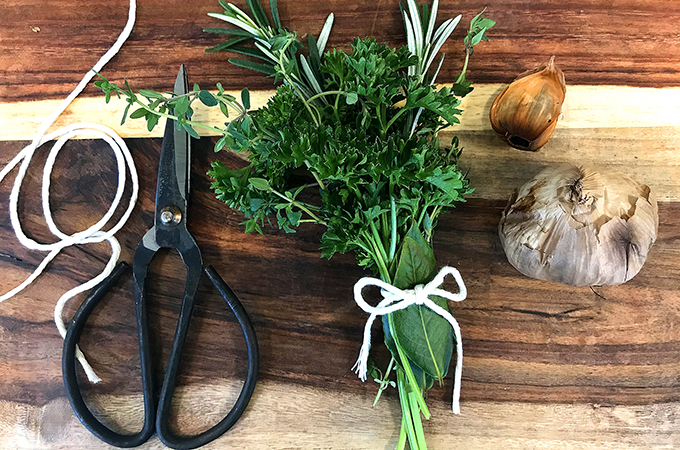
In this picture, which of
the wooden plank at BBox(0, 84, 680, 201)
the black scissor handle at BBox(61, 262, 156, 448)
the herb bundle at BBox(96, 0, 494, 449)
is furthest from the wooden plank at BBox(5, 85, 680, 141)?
the black scissor handle at BBox(61, 262, 156, 448)

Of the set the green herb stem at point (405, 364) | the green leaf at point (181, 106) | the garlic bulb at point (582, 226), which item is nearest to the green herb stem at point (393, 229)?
the green herb stem at point (405, 364)

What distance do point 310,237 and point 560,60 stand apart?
576 millimetres

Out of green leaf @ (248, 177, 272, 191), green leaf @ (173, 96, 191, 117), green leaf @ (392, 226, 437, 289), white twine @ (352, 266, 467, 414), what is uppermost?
green leaf @ (173, 96, 191, 117)

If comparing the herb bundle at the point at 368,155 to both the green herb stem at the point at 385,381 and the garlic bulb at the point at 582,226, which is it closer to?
the green herb stem at the point at 385,381

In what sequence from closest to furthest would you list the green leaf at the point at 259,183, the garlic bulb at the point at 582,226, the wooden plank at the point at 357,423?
the green leaf at the point at 259,183
the garlic bulb at the point at 582,226
the wooden plank at the point at 357,423

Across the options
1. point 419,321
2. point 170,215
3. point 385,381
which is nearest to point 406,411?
point 385,381

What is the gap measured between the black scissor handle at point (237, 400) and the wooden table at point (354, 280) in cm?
5

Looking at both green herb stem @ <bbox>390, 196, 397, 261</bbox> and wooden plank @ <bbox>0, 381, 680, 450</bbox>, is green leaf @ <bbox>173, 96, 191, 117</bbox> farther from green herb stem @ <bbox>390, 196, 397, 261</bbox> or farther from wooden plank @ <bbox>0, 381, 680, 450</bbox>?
wooden plank @ <bbox>0, 381, 680, 450</bbox>

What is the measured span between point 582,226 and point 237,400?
2.09ft

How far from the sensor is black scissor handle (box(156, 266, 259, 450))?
2.58 ft

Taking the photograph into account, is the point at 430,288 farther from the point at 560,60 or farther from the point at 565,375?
the point at 560,60

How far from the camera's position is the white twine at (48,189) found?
861mm

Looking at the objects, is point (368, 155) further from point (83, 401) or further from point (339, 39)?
point (83, 401)

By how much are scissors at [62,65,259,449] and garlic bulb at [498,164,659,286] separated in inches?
19.4
